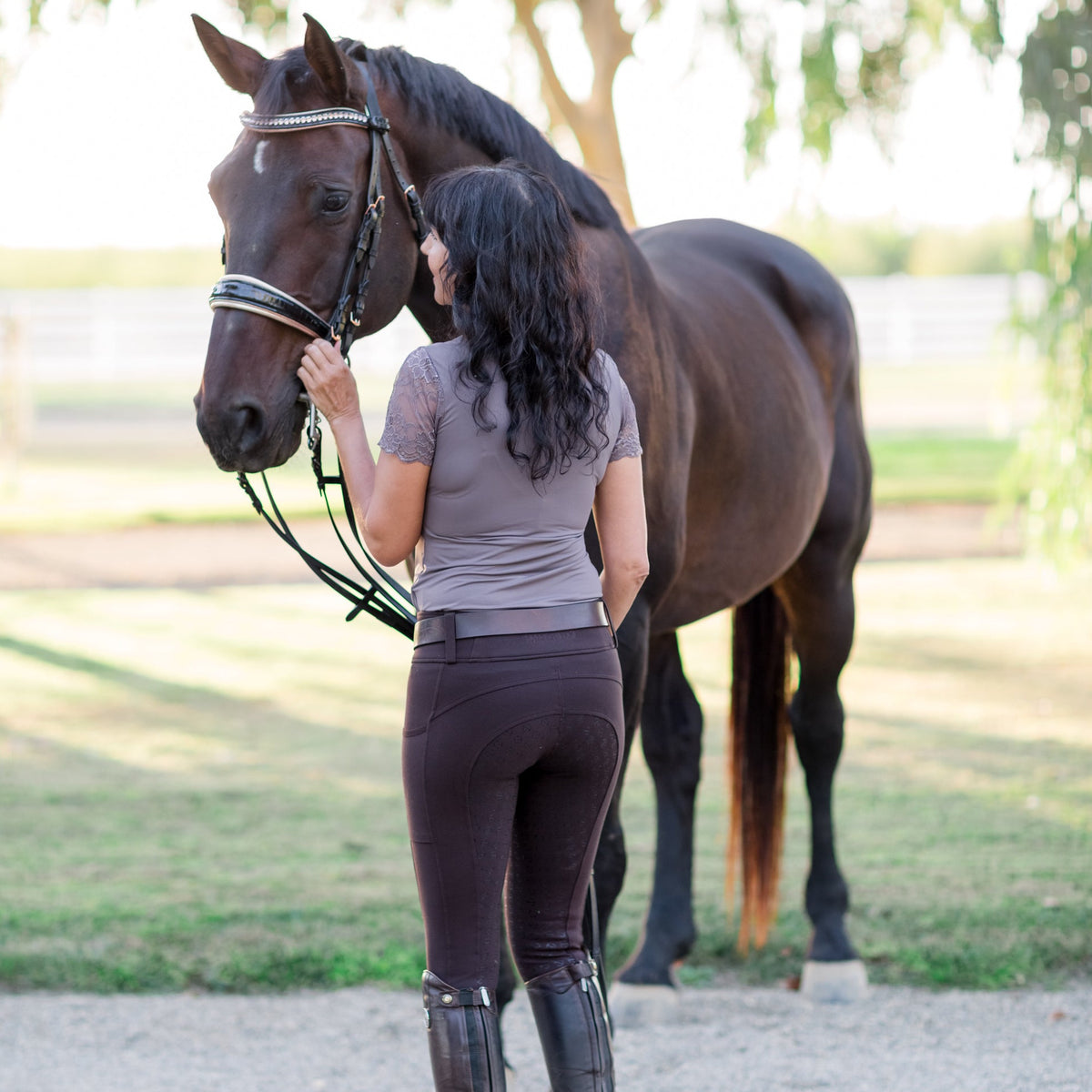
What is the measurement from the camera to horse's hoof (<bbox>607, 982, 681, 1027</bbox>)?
3.35m

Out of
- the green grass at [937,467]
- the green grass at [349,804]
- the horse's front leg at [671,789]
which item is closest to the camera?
the horse's front leg at [671,789]

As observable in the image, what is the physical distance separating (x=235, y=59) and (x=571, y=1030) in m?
1.78

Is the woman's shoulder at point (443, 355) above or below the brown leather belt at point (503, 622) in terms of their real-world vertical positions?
above

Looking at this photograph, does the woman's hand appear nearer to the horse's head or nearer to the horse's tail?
the horse's head

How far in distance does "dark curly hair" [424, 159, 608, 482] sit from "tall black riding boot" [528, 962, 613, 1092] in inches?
30.5

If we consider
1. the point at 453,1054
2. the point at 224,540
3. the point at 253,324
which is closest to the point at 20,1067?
the point at 453,1054

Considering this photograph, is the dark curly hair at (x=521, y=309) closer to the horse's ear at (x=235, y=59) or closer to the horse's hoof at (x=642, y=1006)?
the horse's ear at (x=235, y=59)

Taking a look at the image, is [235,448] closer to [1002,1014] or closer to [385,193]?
[385,193]

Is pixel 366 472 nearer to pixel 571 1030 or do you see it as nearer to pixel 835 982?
pixel 571 1030

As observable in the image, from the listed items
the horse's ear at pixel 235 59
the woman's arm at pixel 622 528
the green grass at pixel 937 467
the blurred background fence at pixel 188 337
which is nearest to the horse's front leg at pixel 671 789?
the woman's arm at pixel 622 528

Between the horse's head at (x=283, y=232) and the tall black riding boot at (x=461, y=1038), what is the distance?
903 mm

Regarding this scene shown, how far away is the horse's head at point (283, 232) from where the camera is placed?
2186 mm

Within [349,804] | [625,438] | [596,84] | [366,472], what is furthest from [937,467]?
[366,472]

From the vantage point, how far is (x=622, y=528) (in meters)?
2.04
